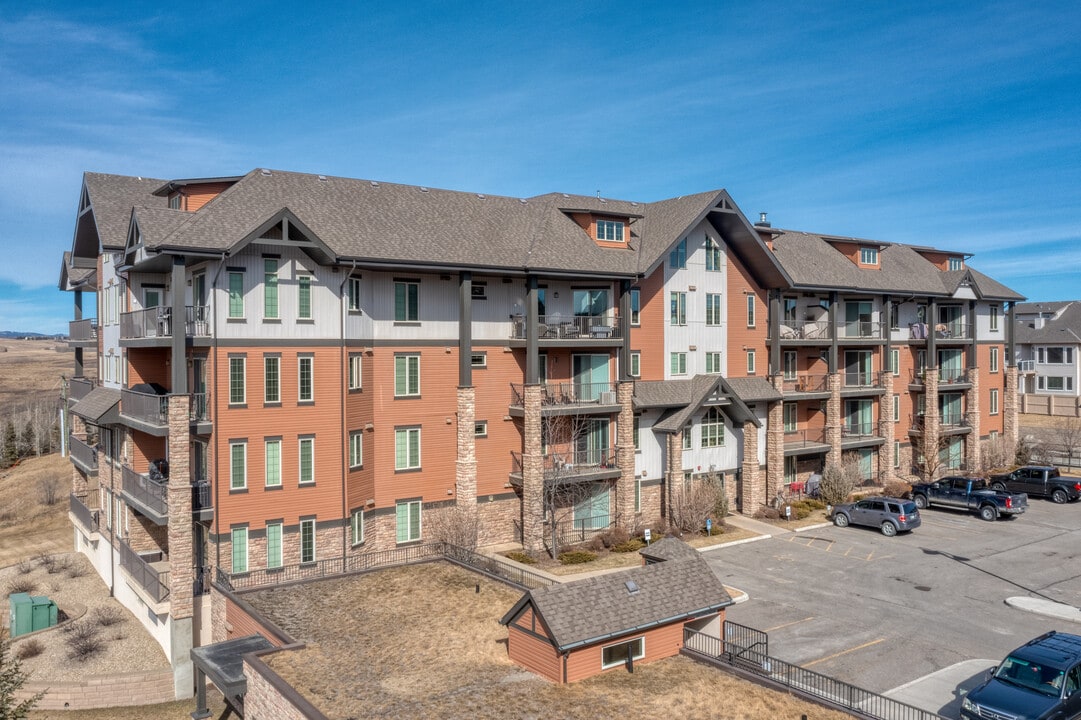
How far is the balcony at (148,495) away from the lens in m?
28.0

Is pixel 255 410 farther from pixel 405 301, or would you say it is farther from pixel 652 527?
pixel 652 527

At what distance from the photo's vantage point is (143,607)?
99.9 feet

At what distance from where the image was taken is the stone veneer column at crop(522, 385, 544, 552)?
114 feet

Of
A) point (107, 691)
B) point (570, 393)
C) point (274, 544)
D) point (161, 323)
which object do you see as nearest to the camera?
point (107, 691)

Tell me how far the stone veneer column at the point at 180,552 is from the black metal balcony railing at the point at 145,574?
0.89 m

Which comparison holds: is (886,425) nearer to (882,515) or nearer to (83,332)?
(882,515)

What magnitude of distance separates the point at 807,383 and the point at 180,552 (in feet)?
117

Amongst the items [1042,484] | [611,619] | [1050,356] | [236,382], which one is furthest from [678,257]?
[1050,356]

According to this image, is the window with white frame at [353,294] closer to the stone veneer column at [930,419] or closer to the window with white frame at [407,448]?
the window with white frame at [407,448]

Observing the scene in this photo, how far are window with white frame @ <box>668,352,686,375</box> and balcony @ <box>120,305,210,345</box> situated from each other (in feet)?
75.2

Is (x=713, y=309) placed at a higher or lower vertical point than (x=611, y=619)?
higher

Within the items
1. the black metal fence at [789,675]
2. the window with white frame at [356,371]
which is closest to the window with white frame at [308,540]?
the window with white frame at [356,371]

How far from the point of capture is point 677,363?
41.0 m

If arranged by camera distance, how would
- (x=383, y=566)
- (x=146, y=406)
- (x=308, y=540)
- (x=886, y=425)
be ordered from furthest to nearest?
(x=886, y=425) < (x=308, y=540) < (x=383, y=566) < (x=146, y=406)
